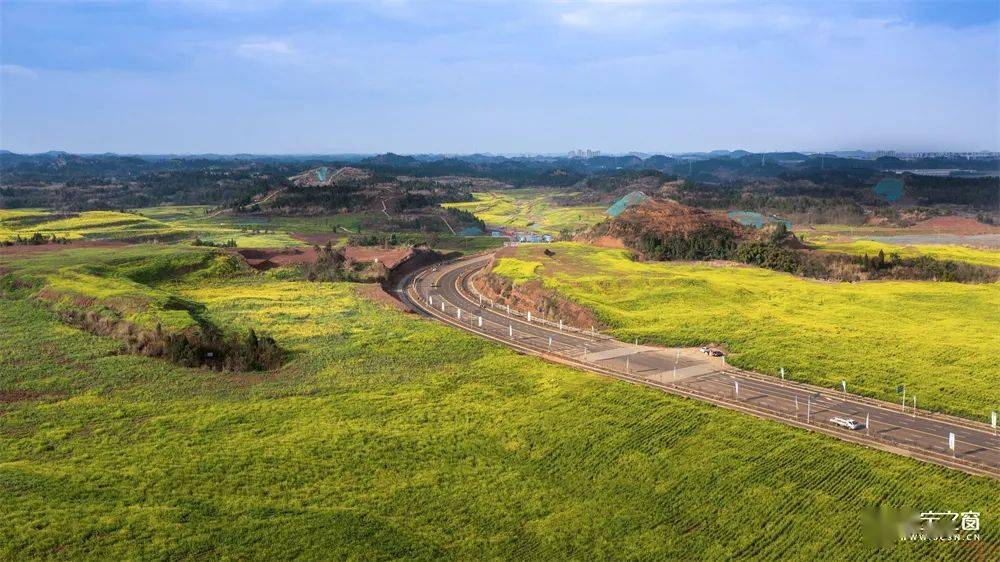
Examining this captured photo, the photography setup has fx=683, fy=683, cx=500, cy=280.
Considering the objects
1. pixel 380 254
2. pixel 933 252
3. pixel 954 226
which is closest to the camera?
pixel 933 252

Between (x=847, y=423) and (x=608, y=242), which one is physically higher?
(x=608, y=242)

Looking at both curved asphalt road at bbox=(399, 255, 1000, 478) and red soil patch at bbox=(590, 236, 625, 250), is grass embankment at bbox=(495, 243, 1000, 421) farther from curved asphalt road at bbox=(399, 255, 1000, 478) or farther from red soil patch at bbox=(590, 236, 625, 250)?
red soil patch at bbox=(590, 236, 625, 250)

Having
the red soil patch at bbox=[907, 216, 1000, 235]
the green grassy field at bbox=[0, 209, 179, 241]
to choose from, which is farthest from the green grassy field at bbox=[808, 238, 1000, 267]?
the green grassy field at bbox=[0, 209, 179, 241]

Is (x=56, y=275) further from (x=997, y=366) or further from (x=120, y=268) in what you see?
(x=997, y=366)

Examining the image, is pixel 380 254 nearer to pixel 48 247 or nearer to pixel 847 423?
pixel 48 247

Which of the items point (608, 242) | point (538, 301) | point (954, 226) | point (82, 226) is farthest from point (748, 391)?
point (954, 226)
